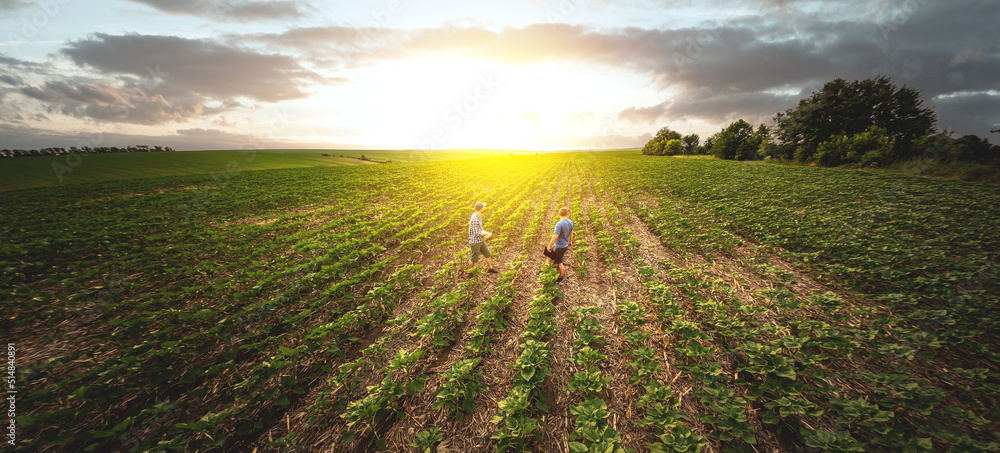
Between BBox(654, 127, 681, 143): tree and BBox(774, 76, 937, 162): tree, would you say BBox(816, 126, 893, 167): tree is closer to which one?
BBox(774, 76, 937, 162): tree

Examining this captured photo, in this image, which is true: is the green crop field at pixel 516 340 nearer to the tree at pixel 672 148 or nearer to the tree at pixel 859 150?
the tree at pixel 859 150

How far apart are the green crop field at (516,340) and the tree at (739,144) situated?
215 feet

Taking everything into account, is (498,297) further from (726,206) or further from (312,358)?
(726,206)

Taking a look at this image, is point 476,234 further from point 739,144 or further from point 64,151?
point 64,151

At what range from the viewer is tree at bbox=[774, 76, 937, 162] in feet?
152

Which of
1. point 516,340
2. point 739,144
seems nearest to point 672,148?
point 739,144

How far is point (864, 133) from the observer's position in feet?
129

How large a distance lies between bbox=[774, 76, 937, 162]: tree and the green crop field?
49.6 meters

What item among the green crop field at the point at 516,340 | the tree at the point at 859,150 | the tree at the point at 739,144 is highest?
the tree at the point at 739,144

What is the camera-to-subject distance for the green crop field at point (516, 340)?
3.89 meters

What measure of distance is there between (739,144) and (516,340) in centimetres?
8940

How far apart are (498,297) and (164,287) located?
9734mm

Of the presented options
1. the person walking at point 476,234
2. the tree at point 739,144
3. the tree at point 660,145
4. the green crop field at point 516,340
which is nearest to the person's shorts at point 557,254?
the green crop field at point 516,340

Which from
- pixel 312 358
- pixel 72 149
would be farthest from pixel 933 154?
pixel 72 149
